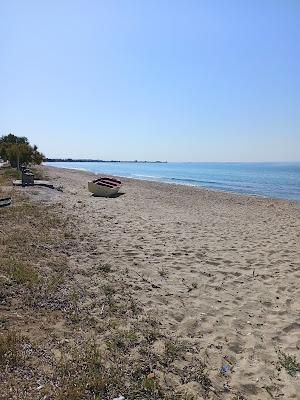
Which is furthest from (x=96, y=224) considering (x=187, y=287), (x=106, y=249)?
(x=187, y=287)

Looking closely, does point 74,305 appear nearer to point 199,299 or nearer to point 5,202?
point 199,299

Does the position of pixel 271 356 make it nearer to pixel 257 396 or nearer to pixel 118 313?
pixel 257 396

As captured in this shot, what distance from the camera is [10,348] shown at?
4.35m

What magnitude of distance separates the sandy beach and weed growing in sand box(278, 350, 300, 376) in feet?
0.17

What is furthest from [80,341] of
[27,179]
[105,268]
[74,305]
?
[27,179]

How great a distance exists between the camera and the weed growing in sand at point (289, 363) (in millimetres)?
4526

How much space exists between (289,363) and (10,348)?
332cm

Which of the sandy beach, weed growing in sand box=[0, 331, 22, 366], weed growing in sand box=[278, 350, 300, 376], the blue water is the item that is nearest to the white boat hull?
the sandy beach

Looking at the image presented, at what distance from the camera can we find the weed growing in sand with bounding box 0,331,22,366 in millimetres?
4148

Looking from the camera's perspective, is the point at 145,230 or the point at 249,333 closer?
the point at 249,333

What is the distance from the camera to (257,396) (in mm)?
4031

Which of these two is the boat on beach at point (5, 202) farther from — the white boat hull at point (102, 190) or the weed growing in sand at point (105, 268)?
the white boat hull at point (102, 190)

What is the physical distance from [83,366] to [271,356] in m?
2.38

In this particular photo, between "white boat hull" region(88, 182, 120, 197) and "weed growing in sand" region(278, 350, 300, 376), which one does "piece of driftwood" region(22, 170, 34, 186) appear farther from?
"weed growing in sand" region(278, 350, 300, 376)
